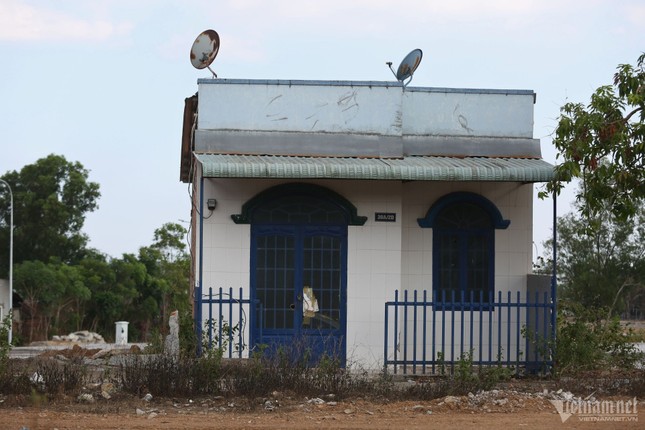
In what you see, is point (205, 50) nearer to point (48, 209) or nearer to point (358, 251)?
point (358, 251)

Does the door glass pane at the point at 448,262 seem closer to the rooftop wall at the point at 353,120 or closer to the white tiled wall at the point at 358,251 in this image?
the white tiled wall at the point at 358,251

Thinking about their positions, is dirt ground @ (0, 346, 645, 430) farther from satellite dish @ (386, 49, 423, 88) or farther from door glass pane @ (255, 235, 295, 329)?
satellite dish @ (386, 49, 423, 88)

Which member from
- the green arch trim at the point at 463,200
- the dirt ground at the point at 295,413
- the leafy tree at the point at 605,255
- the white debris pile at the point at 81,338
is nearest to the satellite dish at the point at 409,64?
the green arch trim at the point at 463,200

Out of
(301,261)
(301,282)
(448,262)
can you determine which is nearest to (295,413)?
(301,282)

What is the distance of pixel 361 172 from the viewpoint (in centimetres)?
1627

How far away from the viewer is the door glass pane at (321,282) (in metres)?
17.2

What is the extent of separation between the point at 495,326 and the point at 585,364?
63.7 inches

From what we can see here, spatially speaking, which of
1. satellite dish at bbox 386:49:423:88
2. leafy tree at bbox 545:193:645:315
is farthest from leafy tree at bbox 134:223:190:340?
satellite dish at bbox 386:49:423:88

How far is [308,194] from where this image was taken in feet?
56.7

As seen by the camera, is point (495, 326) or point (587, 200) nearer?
point (587, 200)

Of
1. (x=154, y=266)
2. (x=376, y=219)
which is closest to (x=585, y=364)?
(x=376, y=219)

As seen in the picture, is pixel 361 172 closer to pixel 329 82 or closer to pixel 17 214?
pixel 329 82

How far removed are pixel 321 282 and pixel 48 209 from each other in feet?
143

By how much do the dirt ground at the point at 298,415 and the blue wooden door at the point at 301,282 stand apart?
3484 millimetres
